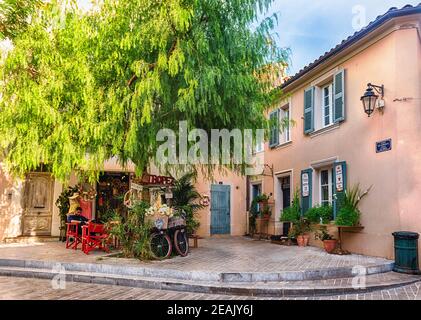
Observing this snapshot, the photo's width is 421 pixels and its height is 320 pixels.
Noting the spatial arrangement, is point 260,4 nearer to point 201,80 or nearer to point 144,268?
point 201,80

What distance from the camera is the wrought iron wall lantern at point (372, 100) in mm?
8645

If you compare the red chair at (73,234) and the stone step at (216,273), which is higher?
the red chair at (73,234)

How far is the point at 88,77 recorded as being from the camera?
708 cm

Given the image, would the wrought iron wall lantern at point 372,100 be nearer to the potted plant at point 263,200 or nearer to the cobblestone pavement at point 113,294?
the cobblestone pavement at point 113,294

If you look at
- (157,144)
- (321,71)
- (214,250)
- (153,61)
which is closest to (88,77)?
(153,61)

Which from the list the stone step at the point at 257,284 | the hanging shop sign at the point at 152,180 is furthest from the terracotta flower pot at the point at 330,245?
the hanging shop sign at the point at 152,180

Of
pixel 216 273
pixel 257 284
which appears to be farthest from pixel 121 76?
pixel 257 284

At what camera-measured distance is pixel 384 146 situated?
8531mm

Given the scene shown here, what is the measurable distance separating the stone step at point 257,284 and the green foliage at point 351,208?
6.36 ft

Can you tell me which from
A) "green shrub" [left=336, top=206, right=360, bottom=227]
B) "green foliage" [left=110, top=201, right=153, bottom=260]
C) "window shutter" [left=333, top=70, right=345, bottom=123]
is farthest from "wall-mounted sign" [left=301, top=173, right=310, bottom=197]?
"green foliage" [left=110, top=201, right=153, bottom=260]

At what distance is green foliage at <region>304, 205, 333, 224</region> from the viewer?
10070 millimetres

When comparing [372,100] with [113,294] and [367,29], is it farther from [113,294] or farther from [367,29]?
[113,294]

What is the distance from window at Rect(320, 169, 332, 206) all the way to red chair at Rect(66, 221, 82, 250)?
7056 millimetres

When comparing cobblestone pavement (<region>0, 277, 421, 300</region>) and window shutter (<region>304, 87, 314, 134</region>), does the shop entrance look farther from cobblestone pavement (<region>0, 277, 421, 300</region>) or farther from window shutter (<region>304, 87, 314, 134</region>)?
window shutter (<region>304, 87, 314, 134</region>)
